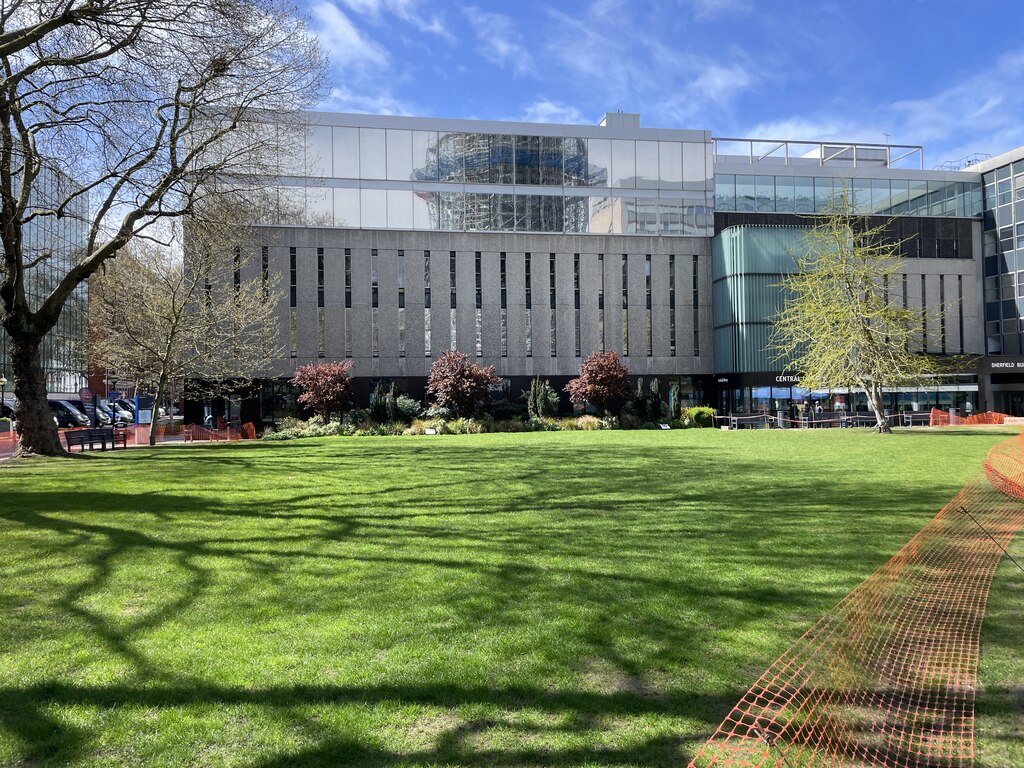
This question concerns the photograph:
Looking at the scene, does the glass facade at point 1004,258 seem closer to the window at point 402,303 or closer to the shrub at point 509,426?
the shrub at point 509,426

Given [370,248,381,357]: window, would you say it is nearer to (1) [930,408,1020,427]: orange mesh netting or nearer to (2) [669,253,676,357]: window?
(2) [669,253,676,357]: window

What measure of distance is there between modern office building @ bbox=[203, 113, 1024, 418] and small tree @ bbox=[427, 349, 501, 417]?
6148mm

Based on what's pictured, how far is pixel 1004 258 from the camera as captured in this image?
49.6 meters

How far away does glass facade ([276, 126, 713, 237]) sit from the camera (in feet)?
144

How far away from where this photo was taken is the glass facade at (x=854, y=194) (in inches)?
1935

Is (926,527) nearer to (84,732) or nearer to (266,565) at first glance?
(266,565)

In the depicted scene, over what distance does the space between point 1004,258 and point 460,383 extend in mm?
43308

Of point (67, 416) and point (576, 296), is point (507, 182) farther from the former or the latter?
point (67, 416)

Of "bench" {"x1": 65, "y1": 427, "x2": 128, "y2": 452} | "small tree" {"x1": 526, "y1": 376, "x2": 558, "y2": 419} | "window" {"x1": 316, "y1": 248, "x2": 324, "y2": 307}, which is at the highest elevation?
"window" {"x1": 316, "y1": 248, "x2": 324, "y2": 307}

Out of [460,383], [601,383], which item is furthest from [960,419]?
[460,383]

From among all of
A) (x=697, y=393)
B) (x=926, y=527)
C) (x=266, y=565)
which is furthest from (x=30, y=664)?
(x=697, y=393)

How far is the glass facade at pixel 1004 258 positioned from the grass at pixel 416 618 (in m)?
47.5

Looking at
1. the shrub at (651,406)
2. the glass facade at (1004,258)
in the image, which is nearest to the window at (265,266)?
the shrub at (651,406)

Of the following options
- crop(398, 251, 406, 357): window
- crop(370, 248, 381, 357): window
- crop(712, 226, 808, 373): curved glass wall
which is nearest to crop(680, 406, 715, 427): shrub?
crop(712, 226, 808, 373): curved glass wall
